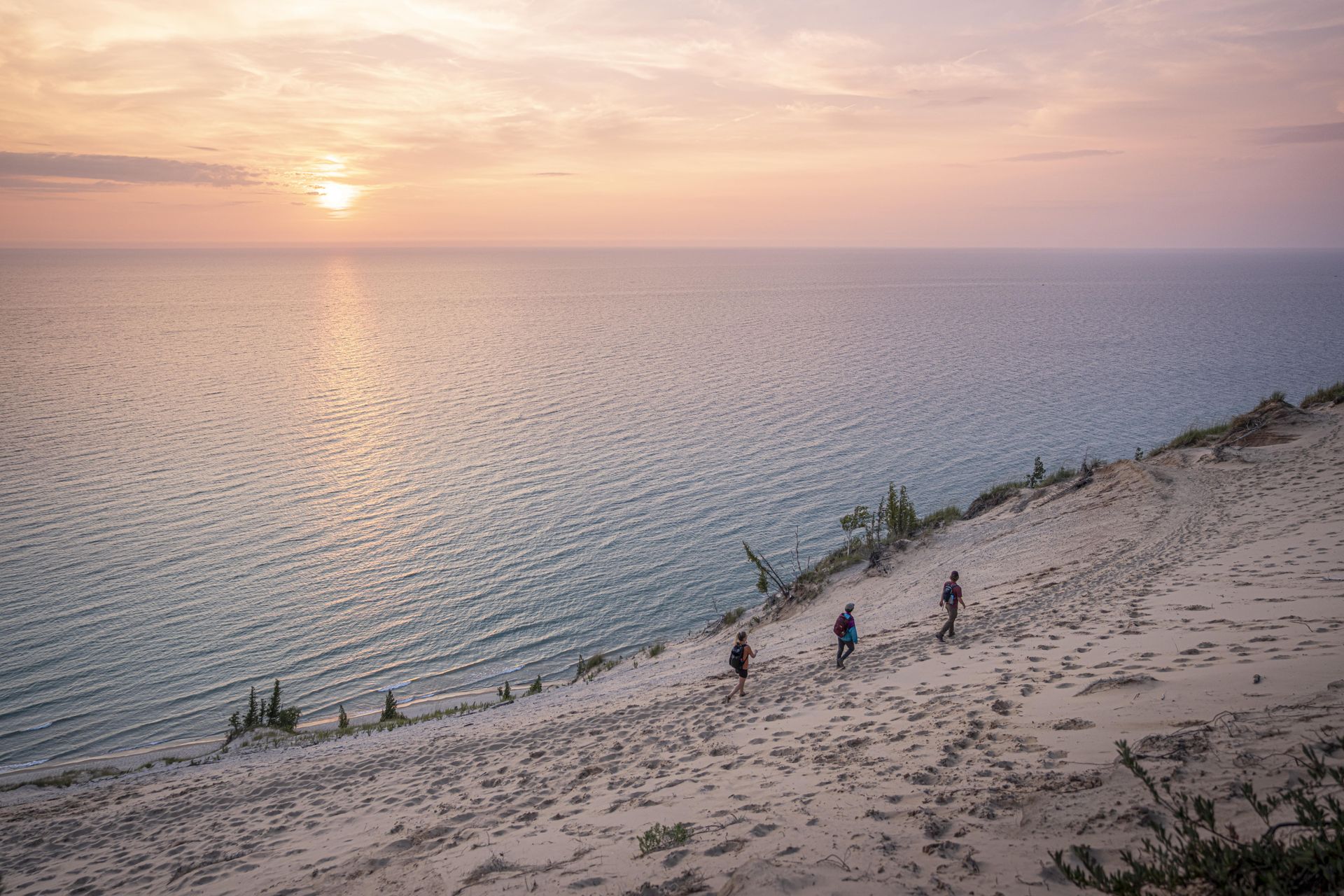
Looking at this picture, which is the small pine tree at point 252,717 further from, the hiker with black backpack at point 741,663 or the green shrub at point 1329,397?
the green shrub at point 1329,397

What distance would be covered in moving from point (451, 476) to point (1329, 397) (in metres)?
48.1

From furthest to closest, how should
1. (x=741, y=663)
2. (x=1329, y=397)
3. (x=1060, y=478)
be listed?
(x=1060, y=478), (x=1329, y=397), (x=741, y=663)

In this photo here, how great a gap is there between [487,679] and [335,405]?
4530 cm

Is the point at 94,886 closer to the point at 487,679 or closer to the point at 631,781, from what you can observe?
the point at 631,781

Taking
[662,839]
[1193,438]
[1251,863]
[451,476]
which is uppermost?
[1251,863]

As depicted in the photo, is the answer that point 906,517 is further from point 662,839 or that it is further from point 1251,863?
point 1251,863

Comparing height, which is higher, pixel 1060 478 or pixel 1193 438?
pixel 1193 438

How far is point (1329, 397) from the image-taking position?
32.0m

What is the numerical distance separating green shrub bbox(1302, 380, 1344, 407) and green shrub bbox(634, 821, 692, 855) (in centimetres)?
3826

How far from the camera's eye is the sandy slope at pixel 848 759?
291 inches

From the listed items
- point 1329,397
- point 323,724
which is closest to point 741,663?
point 323,724

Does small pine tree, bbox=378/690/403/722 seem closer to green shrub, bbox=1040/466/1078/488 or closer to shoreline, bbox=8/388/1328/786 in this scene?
shoreline, bbox=8/388/1328/786

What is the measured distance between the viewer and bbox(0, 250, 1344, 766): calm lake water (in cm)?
2869

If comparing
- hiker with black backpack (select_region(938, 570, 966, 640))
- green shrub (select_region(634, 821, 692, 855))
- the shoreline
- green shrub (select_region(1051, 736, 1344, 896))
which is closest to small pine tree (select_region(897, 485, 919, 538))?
the shoreline
